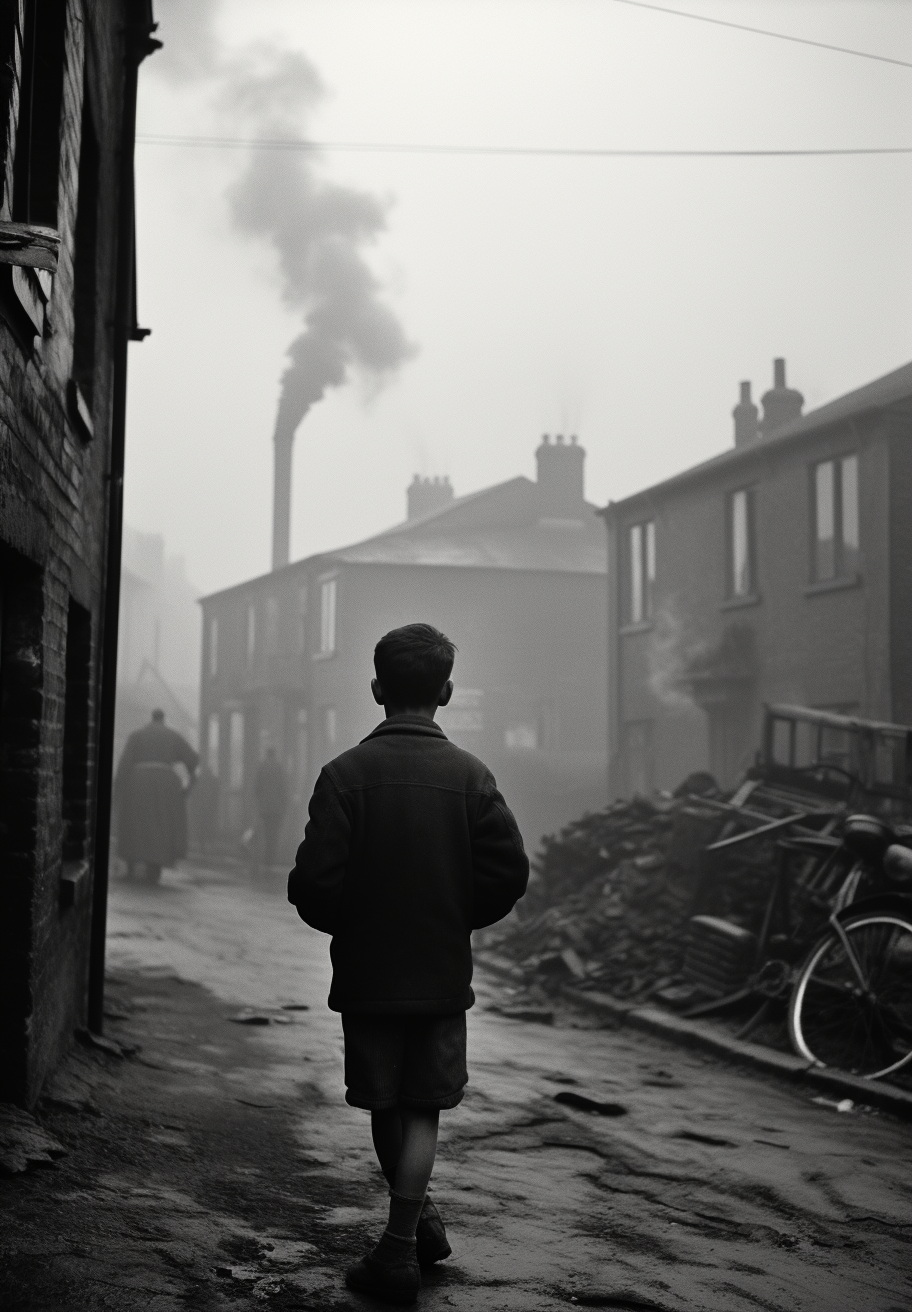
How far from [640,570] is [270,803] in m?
7.63

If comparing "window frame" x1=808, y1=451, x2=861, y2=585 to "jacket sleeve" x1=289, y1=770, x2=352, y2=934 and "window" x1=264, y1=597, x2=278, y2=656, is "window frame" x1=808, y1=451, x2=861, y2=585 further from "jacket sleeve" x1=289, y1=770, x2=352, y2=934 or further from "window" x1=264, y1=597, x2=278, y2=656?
"window" x1=264, y1=597, x2=278, y2=656

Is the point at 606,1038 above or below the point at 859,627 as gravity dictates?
below

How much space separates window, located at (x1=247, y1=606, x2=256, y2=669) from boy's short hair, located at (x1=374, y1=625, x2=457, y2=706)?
38.5 meters

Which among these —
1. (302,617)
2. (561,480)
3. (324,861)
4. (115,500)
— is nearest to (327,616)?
(302,617)

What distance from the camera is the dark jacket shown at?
3.84 meters

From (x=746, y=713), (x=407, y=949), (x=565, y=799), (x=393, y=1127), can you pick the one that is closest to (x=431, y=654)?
(x=407, y=949)

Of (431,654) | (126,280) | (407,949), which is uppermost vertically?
(126,280)

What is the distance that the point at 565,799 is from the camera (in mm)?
27281

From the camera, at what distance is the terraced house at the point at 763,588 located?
701 inches

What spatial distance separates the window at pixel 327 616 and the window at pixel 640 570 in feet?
37.7

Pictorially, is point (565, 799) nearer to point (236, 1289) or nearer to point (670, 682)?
point (670, 682)

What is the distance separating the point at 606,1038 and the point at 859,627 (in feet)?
33.1

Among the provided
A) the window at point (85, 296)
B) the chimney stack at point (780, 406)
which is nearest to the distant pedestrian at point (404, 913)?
the window at point (85, 296)

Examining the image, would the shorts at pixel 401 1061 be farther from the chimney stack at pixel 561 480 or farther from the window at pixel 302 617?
the chimney stack at pixel 561 480
